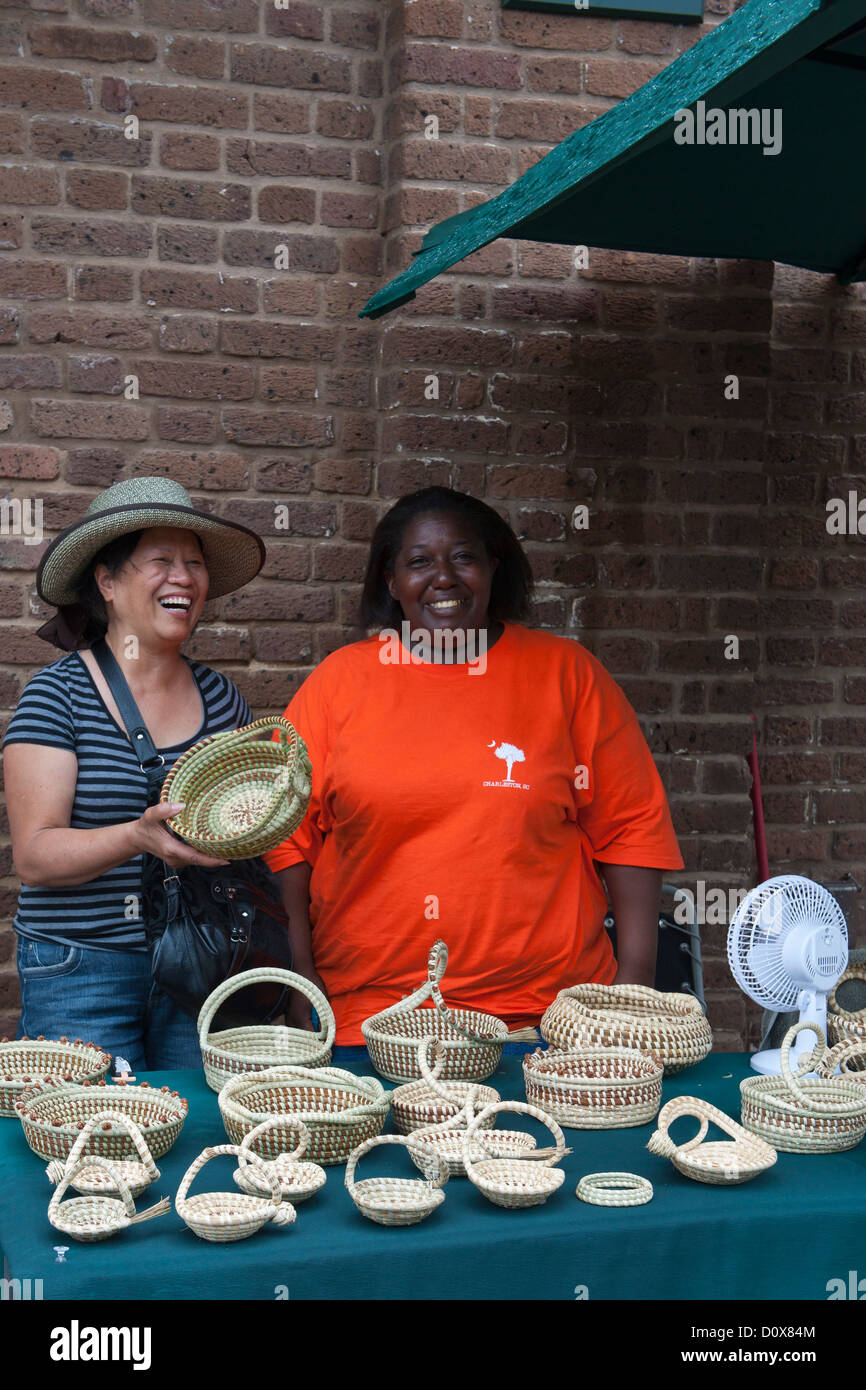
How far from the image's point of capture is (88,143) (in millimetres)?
3578

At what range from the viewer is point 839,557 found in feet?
13.7

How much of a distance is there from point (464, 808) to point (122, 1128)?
3.60 feet

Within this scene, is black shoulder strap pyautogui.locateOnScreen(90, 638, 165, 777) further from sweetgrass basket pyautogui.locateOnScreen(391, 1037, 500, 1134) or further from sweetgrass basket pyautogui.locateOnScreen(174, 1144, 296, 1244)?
sweetgrass basket pyautogui.locateOnScreen(174, 1144, 296, 1244)

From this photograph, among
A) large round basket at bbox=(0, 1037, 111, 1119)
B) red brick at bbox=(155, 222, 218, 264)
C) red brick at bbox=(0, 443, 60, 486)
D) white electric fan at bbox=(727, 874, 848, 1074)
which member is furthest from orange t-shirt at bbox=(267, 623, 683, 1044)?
red brick at bbox=(155, 222, 218, 264)

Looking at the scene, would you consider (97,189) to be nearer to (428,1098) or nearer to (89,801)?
(89,801)

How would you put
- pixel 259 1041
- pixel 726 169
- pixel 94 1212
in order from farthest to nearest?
1. pixel 726 169
2. pixel 259 1041
3. pixel 94 1212

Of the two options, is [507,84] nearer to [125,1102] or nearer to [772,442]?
[772,442]

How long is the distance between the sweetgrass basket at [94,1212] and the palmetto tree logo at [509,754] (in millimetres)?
1267

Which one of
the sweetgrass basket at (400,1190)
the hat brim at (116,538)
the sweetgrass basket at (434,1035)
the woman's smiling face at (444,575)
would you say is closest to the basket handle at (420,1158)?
the sweetgrass basket at (400,1190)

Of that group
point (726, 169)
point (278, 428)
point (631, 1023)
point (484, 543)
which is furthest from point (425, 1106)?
point (278, 428)

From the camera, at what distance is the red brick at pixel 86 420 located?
140 inches

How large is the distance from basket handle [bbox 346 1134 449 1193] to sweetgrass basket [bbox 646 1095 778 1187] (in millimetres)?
324

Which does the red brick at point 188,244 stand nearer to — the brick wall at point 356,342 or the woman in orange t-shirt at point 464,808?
the brick wall at point 356,342

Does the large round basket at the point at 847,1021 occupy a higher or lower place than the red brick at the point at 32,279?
lower
